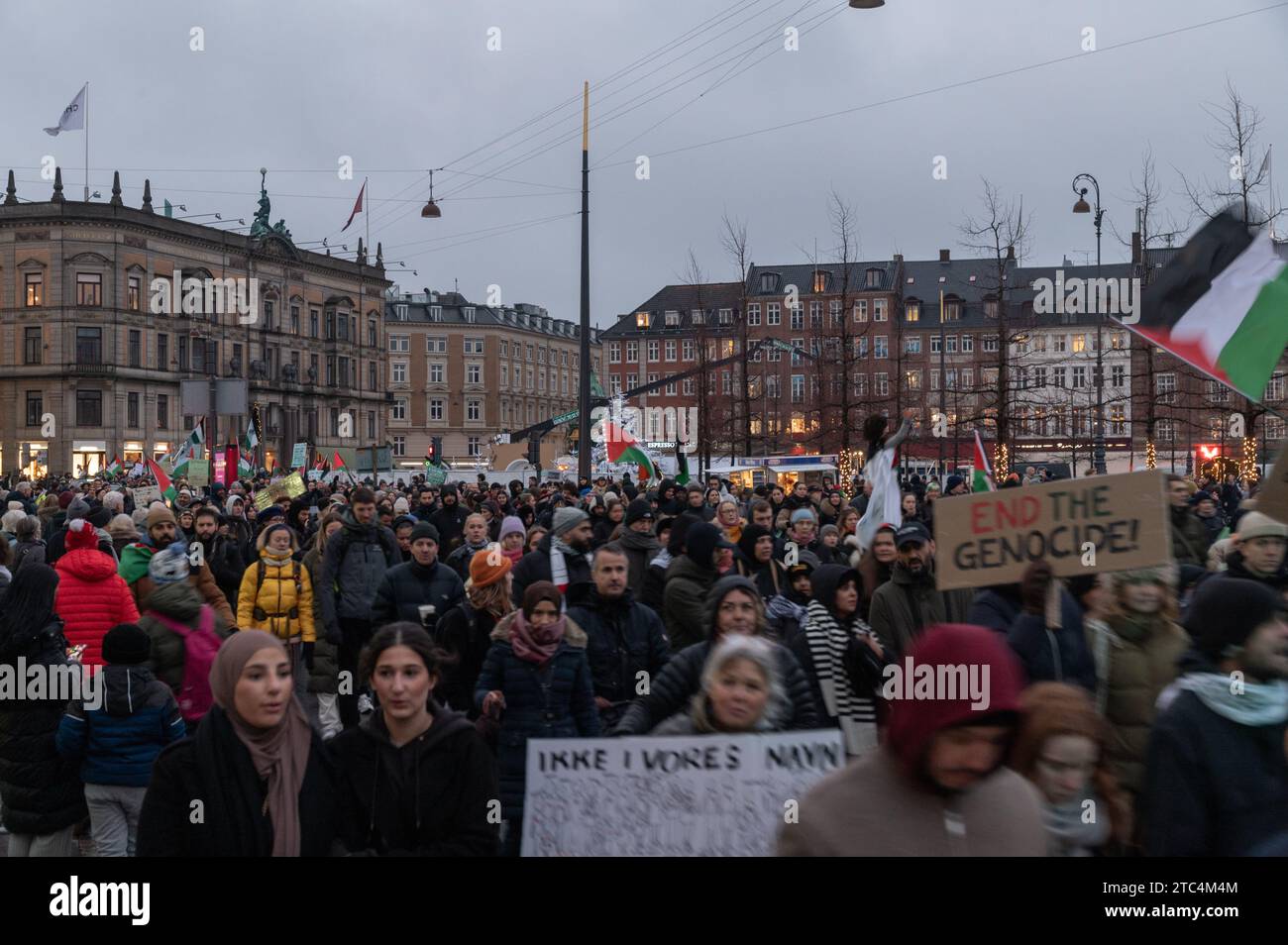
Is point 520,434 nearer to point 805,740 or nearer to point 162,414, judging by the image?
point 805,740

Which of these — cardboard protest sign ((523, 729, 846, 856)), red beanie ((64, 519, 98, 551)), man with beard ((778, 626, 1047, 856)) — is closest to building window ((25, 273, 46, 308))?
red beanie ((64, 519, 98, 551))

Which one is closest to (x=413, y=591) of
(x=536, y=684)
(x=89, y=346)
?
(x=536, y=684)

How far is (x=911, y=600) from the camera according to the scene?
7.46 meters

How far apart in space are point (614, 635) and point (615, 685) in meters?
0.27

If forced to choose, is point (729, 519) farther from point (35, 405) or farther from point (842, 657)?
point (35, 405)

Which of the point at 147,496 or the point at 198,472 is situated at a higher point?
the point at 198,472

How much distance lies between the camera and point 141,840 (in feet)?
12.9

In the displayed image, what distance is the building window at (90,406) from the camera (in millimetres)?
74062

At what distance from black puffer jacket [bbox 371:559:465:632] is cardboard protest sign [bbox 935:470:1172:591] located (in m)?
3.87

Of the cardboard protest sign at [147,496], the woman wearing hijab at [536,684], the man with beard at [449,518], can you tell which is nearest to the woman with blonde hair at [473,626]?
the woman wearing hijab at [536,684]

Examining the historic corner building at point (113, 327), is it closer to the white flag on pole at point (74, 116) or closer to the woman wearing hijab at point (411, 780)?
the white flag on pole at point (74, 116)

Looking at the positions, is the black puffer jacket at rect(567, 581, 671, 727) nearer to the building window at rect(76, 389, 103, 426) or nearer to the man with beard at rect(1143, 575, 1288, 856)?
the man with beard at rect(1143, 575, 1288, 856)
